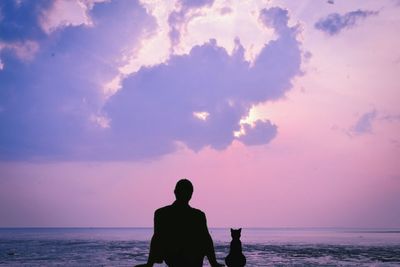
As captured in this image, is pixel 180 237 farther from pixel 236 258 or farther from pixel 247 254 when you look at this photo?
pixel 247 254

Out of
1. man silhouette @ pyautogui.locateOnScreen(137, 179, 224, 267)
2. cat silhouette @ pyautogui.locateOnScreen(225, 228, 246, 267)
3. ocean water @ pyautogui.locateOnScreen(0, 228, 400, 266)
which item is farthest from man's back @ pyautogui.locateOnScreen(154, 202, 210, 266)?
ocean water @ pyautogui.locateOnScreen(0, 228, 400, 266)

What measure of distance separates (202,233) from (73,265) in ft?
104

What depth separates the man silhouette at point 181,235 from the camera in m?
5.50

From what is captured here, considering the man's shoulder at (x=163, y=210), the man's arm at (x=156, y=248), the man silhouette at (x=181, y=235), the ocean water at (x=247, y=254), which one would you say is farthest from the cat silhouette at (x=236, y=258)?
the ocean water at (x=247, y=254)

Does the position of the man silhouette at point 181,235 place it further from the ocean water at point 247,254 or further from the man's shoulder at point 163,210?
the ocean water at point 247,254

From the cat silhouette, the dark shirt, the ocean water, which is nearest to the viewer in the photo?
the dark shirt

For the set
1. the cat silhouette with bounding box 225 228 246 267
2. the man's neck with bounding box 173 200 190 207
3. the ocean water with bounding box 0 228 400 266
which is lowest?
the ocean water with bounding box 0 228 400 266

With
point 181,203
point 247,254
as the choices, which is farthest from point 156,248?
point 247,254

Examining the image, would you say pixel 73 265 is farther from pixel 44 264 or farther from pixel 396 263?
pixel 396 263

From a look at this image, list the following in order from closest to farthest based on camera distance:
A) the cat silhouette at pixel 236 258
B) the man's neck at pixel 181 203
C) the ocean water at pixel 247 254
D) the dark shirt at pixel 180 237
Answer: the dark shirt at pixel 180 237, the man's neck at pixel 181 203, the cat silhouette at pixel 236 258, the ocean water at pixel 247 254

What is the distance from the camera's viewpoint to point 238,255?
5.83 metres

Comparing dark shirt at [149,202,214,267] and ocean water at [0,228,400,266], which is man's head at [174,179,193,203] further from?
ocean water at [0,228,400,266]

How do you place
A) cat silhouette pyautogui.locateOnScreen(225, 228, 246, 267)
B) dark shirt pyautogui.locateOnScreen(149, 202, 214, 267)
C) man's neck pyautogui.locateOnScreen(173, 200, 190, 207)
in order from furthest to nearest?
cat silhouette pyautogui.locateOnScreen(225, 228, 246, 267) < man's neck pyautogui.locateOnScreen(173, 200, 190, 207) < dark shirt pyautogui.locateOnScreen(149, 202, 214, 267)

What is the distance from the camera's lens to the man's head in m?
5.53
